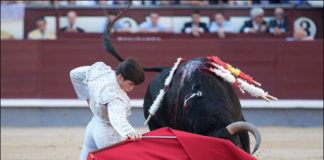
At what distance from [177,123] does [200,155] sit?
96 cm

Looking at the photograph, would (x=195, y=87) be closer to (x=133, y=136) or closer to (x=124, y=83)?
(x=124, y=83)

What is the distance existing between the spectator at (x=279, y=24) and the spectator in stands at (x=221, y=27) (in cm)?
51

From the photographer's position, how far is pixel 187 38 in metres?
9.38

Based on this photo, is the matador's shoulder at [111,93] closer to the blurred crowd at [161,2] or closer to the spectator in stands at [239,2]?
the blurred crowd at [161,2]

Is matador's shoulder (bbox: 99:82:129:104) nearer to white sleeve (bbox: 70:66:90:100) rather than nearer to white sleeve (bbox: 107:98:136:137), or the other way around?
white sleeve (bbox: 107:98:136:137)

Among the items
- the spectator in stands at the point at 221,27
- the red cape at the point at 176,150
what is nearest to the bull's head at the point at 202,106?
the red cape at the point at 176,150

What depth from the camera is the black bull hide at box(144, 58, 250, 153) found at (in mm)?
3754

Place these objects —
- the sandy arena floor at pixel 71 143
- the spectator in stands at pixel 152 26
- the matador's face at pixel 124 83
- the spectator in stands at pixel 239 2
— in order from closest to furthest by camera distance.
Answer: the matador's face at pixel 124 83 → the sandy arena floor at pixel 71 143 → the spectator in stands at pixel 152 26 → the spectator in stands at pixel 239 2

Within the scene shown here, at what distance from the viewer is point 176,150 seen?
3432 millimetres

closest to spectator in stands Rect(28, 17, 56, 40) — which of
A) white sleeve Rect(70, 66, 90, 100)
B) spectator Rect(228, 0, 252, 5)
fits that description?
spectator Rect(228, 0, 252, 5)

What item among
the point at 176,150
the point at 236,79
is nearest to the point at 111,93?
the point at 176,150

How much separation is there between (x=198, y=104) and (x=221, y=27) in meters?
5.42

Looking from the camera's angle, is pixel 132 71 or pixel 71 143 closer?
pixel 132 71

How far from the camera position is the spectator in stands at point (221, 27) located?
30.5 ft
